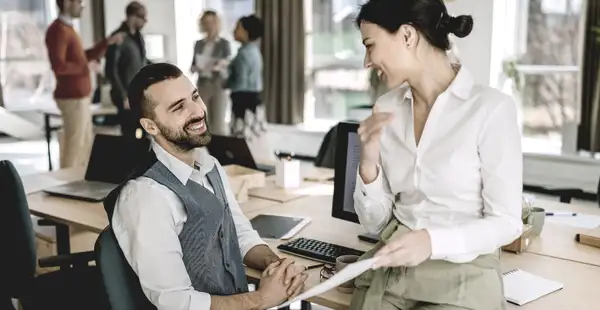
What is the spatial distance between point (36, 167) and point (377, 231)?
18.9 feet

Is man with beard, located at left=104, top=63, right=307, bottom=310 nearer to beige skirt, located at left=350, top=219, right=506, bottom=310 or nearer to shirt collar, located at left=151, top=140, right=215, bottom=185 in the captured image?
shirt collar, located at left=151, top=140, right=215, bottom=185

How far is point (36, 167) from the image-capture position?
21.9 feet

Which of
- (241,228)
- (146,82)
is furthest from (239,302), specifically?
(146,82)

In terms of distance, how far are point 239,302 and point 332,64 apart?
5309 millimetres

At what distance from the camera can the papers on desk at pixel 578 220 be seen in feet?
7.69

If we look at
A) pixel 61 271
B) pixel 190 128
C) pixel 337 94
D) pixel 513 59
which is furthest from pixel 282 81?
pixel 190 128

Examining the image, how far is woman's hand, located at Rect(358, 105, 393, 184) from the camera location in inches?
59.3

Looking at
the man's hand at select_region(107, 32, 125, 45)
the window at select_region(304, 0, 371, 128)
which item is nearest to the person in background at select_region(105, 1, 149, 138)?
the man's hand at select_region(107, 32, 125, 45)

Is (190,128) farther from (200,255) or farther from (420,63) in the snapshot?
(420,63)

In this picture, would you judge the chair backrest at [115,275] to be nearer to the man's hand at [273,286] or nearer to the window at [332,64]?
the man's hand at [273,286]

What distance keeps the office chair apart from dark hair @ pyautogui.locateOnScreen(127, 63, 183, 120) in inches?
30.3

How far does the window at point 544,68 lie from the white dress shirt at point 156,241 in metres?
4.33

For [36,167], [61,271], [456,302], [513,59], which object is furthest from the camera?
[36,167]

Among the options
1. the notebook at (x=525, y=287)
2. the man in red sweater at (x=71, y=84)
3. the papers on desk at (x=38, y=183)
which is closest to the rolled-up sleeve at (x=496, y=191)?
the notebook at (x=525, y=287)
